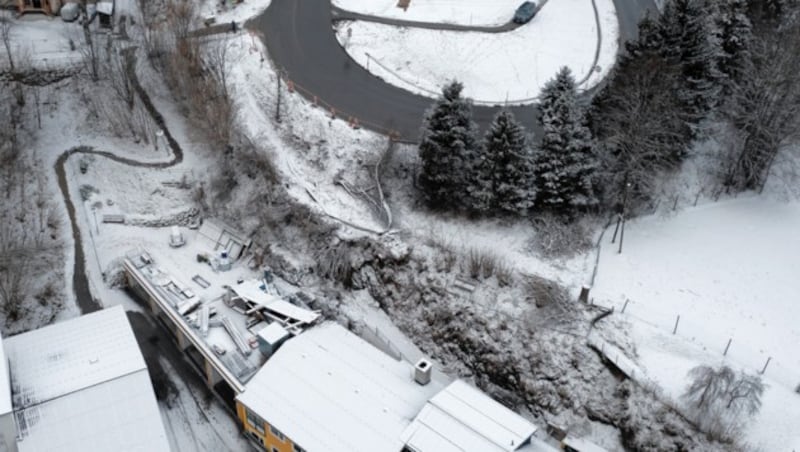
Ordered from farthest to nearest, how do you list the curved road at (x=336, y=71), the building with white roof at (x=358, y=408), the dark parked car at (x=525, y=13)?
the dark parked car at (x=525, y=13)
the curved road at (x=336, y=71)
the building with white roof at (x=358, y=408)

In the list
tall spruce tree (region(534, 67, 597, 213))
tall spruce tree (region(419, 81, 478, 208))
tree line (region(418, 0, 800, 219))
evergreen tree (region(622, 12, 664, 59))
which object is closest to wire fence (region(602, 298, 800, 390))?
tall spruce tree (region(534, 67, 597, 213))

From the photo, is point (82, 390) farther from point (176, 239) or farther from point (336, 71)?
point (336, 71)

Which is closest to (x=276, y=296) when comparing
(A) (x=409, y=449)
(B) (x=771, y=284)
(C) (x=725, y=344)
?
(A) (x=409, y=449)

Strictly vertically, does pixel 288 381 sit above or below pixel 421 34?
below

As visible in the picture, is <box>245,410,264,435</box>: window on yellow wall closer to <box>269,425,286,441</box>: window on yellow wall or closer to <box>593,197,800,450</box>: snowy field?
<box>269,425,286,441</box>: window on yellow wall

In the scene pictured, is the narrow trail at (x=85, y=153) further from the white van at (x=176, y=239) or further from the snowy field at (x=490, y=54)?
the snowy field at (x=490, y=54)

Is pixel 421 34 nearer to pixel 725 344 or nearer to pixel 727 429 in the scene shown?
pixel 725 344

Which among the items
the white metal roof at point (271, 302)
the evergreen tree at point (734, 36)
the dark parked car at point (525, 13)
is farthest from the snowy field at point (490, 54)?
the white metal roof at point (271, 302)
